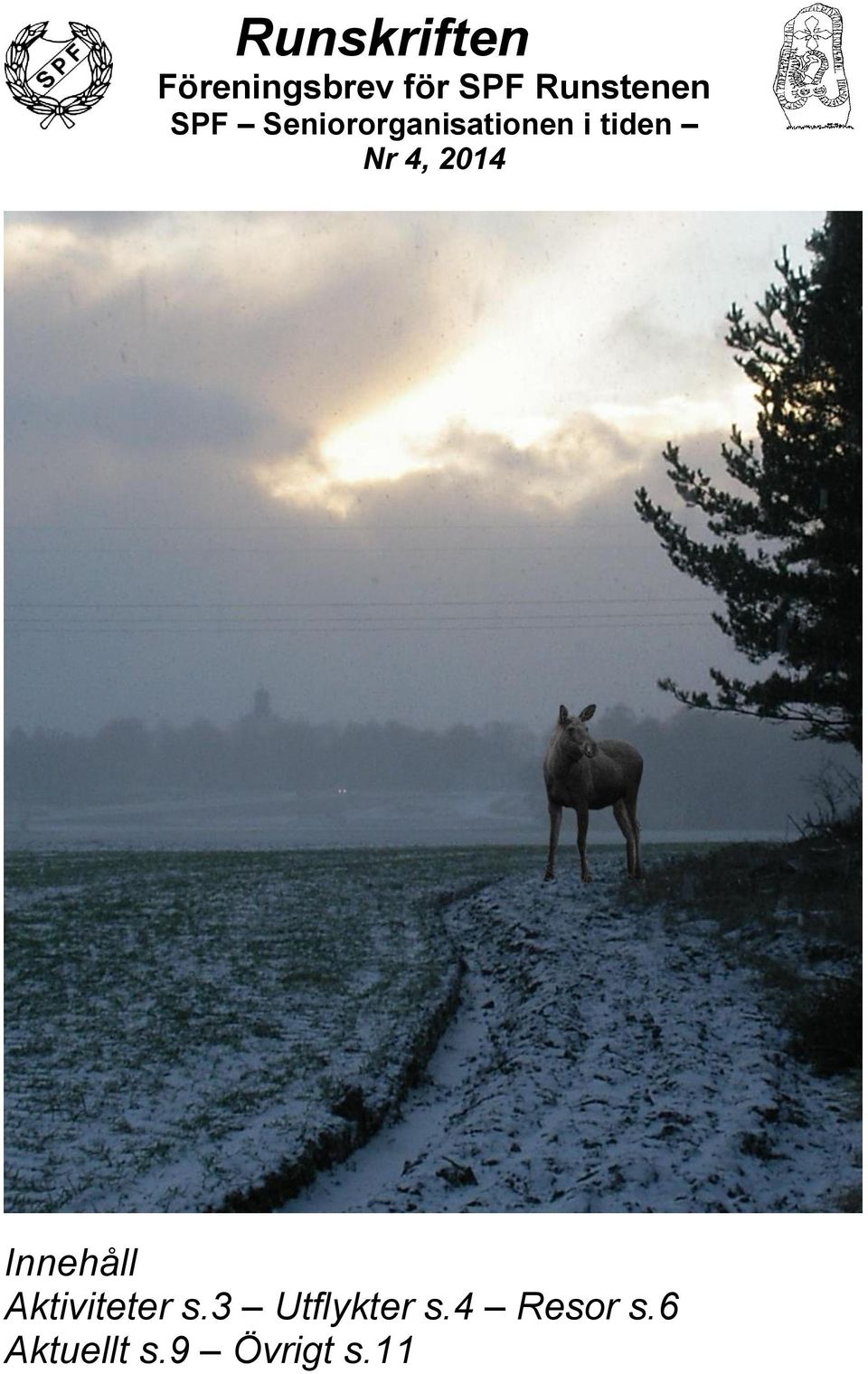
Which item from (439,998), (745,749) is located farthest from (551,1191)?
(745,749)

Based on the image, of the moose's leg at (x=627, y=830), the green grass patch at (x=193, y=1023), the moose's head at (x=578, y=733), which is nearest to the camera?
the green grass patch at (x=193, y=1023)

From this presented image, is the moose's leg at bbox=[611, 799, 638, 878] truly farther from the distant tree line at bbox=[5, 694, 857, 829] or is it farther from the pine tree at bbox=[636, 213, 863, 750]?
the distant tree line at bbox=[5, 694, 857, 829]

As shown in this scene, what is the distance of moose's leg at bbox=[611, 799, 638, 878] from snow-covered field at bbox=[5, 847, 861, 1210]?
2.79 feet

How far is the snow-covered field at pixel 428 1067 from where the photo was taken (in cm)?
779

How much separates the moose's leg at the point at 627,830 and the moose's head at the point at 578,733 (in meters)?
2.16

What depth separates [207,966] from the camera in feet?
50.8

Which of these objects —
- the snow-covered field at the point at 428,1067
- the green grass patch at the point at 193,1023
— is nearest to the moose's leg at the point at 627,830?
the snow-covered field at the point at 428,1067
